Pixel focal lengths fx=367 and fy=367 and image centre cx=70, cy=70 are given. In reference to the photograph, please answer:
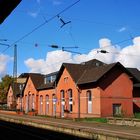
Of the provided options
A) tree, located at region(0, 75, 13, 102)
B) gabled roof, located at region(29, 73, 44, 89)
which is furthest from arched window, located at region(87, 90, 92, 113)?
tree, located at region(0, 75, 13, 102)

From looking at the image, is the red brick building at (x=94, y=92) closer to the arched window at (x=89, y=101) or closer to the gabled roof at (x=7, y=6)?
the arched window at (x=89, y=101)

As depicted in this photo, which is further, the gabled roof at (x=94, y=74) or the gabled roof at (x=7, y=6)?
the gabled roof at (x=94, y=74)

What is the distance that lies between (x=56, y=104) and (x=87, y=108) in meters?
11.0

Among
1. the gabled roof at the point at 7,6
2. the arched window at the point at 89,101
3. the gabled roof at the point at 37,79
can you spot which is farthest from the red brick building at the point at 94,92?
the gabled roof at the point at 7,6

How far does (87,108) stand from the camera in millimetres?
48250

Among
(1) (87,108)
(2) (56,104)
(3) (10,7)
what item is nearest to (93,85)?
(1) (87,108)

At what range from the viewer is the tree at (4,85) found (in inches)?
4377

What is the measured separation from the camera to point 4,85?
114m

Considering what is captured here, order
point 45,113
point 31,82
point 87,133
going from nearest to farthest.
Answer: point 87,133 < point 45,113 < point 31,82

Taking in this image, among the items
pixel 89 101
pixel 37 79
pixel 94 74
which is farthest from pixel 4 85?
pixel 89 101

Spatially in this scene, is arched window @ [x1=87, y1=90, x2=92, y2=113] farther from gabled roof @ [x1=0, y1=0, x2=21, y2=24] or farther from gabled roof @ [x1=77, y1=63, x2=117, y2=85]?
gabled roof @ [x1=0, y1=0, x2=21, y2=24]

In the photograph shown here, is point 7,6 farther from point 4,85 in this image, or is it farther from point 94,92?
point 4,85

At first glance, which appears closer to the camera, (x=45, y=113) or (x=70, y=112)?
(x=70, y=112)

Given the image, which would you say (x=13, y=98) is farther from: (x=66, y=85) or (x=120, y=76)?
(x=120, y=76)
